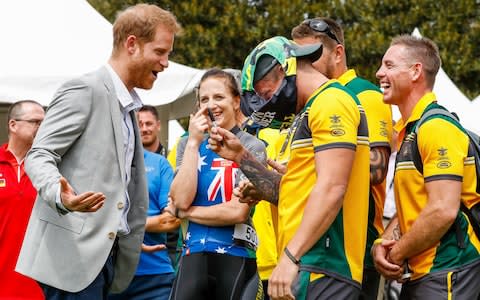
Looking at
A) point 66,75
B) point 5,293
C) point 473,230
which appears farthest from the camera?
point 66,75

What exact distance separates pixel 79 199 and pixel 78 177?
1.31 ft

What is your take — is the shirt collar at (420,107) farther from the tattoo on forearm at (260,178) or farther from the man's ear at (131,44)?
the man's ear at (131,44)

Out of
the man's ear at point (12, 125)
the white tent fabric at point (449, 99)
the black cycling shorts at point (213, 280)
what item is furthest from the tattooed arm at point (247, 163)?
the white tent fabric at point (449, 99)

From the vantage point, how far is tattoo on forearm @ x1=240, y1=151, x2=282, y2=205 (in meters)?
5.29

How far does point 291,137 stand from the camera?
5.02 metres

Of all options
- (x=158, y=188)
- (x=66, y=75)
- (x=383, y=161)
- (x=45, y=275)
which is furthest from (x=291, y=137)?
(x=66, y=75)

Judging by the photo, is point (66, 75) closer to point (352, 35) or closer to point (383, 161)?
Answer: point (383, 161)

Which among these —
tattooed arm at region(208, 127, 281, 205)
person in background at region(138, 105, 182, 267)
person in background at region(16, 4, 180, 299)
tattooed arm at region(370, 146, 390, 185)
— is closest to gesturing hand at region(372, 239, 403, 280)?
tattooed arm at region(370, 146, 390, 185)

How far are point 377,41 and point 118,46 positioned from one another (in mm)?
21970

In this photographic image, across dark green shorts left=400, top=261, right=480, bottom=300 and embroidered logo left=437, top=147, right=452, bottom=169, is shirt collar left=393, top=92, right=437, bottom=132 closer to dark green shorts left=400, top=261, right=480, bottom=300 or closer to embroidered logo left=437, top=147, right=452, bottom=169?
embroidered logo left=437, top=147, right=452, bottom=169

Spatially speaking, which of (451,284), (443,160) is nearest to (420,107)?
(443,160)

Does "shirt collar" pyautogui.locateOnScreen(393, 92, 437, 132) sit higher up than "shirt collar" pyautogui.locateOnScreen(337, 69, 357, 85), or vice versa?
"shirt collar" pyautogui.locateOnScreen(337, 69, 357, 85)

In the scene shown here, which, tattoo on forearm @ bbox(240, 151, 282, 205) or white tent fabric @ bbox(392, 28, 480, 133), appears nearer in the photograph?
tattoo on forearm @ bbox(240, 151, 282, 205)

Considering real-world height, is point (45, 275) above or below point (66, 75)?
below
